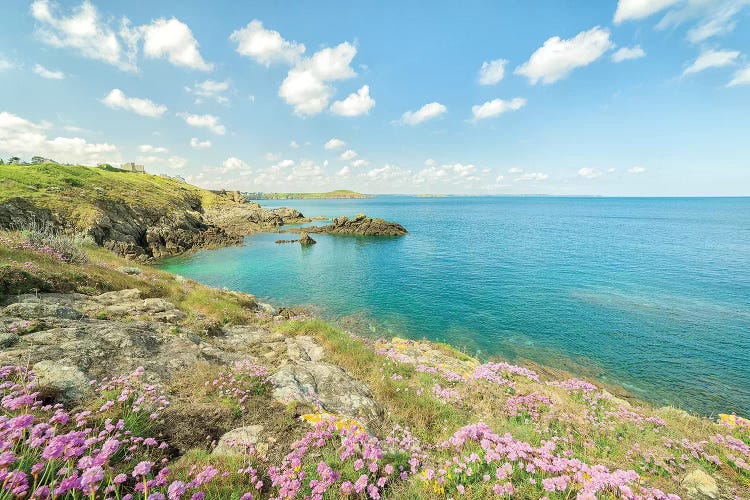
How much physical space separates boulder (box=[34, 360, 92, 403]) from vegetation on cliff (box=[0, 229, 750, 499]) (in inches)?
1.3

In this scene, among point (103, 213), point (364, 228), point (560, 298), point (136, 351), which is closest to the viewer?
point (136, 351)

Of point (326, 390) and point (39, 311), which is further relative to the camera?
point (39, 311)

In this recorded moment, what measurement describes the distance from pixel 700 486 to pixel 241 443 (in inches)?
336

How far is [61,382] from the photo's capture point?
5.36m

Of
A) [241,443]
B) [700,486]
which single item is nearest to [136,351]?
[241,443]

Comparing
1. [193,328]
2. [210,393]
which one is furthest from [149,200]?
[210,393]

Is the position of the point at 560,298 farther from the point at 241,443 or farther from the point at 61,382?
the point at 61,382

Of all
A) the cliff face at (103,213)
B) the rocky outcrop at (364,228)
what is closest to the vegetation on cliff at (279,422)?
the cliff face at (103,213)

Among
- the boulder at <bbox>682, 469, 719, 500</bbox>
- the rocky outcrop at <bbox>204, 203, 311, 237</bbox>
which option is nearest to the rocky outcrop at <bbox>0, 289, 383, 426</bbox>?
the boulder at <bbox>682, 469, 719, 500</bbox>

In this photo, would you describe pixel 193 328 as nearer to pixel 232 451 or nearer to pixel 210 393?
pixel 210 393

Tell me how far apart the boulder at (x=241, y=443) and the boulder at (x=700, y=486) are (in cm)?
769

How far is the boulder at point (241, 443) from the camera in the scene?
463 cm

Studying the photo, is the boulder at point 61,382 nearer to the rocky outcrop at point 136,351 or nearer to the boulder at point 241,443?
the rocky outcrop at point 136,351

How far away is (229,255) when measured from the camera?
49688mm
